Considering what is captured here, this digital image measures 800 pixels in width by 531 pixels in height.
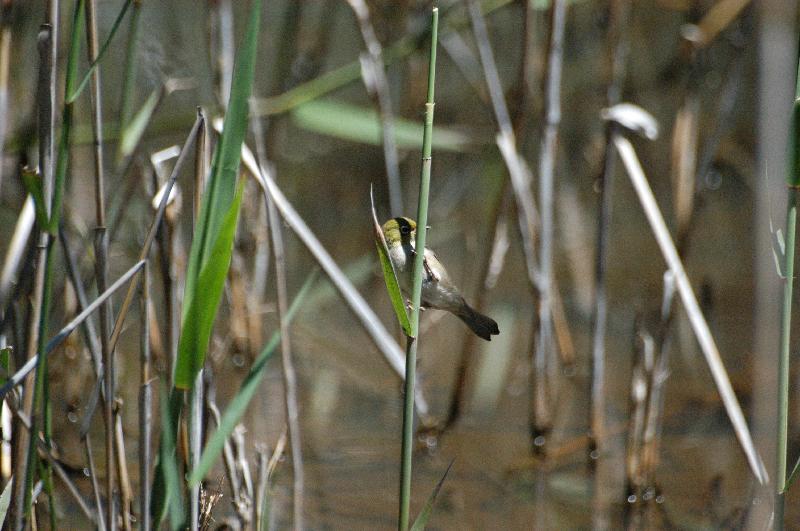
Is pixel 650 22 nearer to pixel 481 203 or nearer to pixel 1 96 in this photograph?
pixel 481 203

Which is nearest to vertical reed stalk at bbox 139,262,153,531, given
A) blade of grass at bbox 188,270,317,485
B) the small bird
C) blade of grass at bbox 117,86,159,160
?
blade of grass at bbox 188,270,317,485

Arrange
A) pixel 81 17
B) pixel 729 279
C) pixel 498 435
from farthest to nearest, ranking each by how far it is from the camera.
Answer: pixel 729 279
pixel 498 435
pixel 81 17

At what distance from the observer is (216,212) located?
124cm

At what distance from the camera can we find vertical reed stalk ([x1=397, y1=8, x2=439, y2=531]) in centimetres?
116

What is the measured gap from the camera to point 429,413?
130 inches

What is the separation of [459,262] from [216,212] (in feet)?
11.3

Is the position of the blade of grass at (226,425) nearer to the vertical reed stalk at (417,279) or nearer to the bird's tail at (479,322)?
the vertical reed stalk at (417,279)

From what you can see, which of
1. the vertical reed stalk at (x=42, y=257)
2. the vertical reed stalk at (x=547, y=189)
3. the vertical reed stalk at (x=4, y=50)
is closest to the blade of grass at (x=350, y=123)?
the vertical reed stalk at (x=547, y=189)

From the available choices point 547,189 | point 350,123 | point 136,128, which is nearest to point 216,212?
point 136,128

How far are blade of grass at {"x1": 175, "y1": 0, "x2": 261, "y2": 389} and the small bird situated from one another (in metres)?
0.72

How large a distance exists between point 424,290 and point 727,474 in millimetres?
1426

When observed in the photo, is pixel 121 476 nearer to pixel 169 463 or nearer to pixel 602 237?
pixel 169 463

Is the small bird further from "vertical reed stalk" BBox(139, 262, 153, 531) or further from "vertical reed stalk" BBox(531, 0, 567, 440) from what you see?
"vertical reed stalk" BBox(531, 0, 567, 440)

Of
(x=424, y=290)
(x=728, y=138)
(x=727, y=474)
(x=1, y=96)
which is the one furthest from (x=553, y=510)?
(x=728, y=138)
